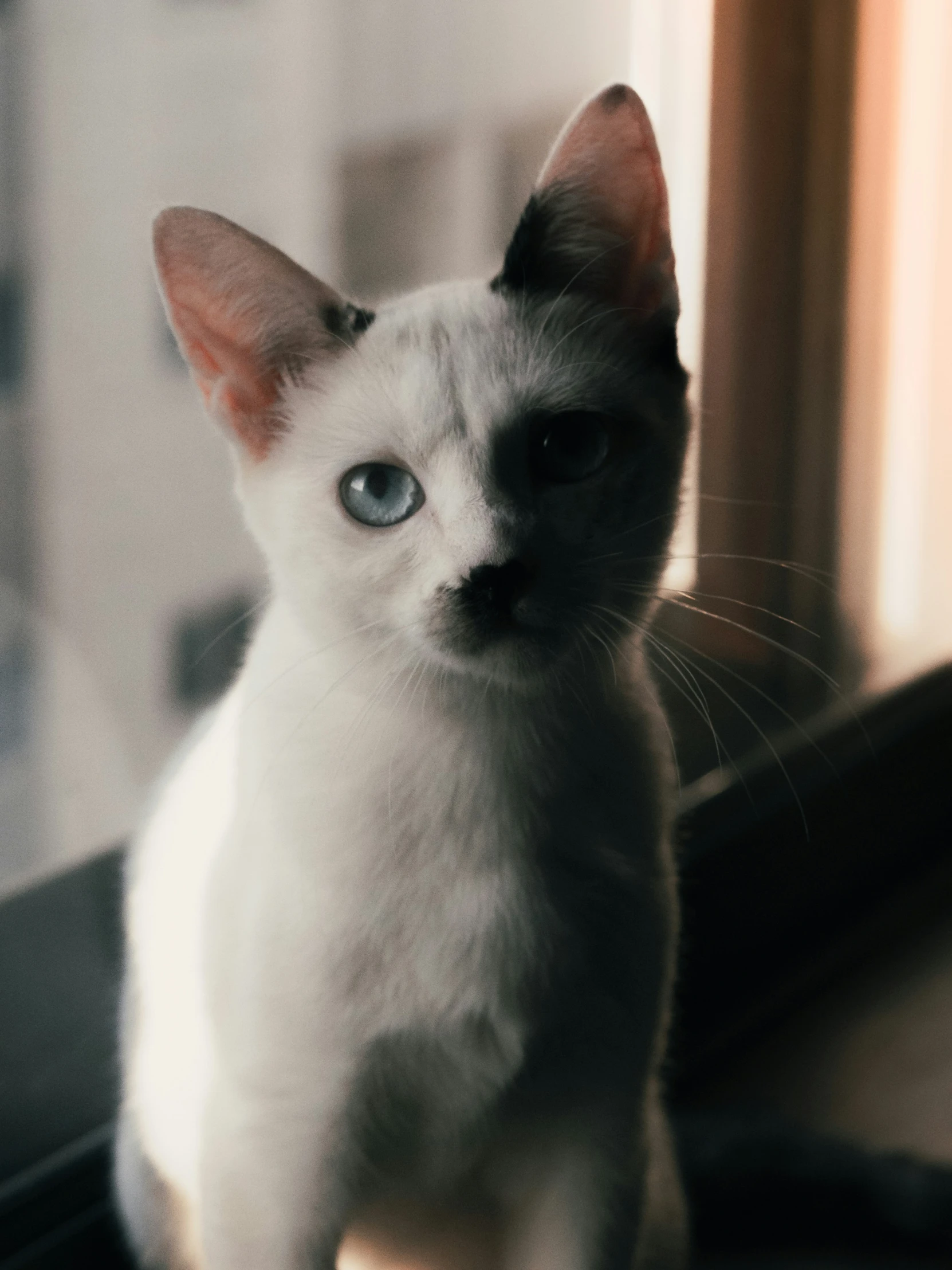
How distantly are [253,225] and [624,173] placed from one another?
0.39m

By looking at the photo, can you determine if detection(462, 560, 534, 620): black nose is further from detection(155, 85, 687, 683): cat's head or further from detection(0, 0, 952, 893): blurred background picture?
detection(0, 0, 952, 893): blurred background picture

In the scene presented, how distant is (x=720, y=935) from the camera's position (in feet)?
4.21

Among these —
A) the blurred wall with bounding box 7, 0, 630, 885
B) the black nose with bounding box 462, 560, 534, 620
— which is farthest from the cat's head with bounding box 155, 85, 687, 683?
the blurred wall with bounding box 7, 0, 630, 885

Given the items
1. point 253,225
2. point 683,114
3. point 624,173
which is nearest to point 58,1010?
point 253,225

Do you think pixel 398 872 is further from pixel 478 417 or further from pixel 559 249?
pixel 559 249

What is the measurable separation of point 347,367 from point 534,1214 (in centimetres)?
54

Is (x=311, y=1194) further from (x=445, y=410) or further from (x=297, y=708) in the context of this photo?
(x=445, y=410)

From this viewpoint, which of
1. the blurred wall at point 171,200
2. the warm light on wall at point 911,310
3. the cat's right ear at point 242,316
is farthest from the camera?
the warm light on wall at point 911,310

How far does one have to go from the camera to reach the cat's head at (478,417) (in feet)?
2.10

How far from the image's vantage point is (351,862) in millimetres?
697

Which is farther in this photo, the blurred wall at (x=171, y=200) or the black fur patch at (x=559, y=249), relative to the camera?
the blurred wall at (x=171, y=200)

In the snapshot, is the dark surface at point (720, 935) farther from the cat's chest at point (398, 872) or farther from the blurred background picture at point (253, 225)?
the cat's chest at point (398, 872)

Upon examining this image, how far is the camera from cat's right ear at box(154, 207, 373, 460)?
0.62m

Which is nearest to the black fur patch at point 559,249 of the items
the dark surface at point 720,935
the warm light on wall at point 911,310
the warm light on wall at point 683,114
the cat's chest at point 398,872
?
the cat's chest at point 398,872
